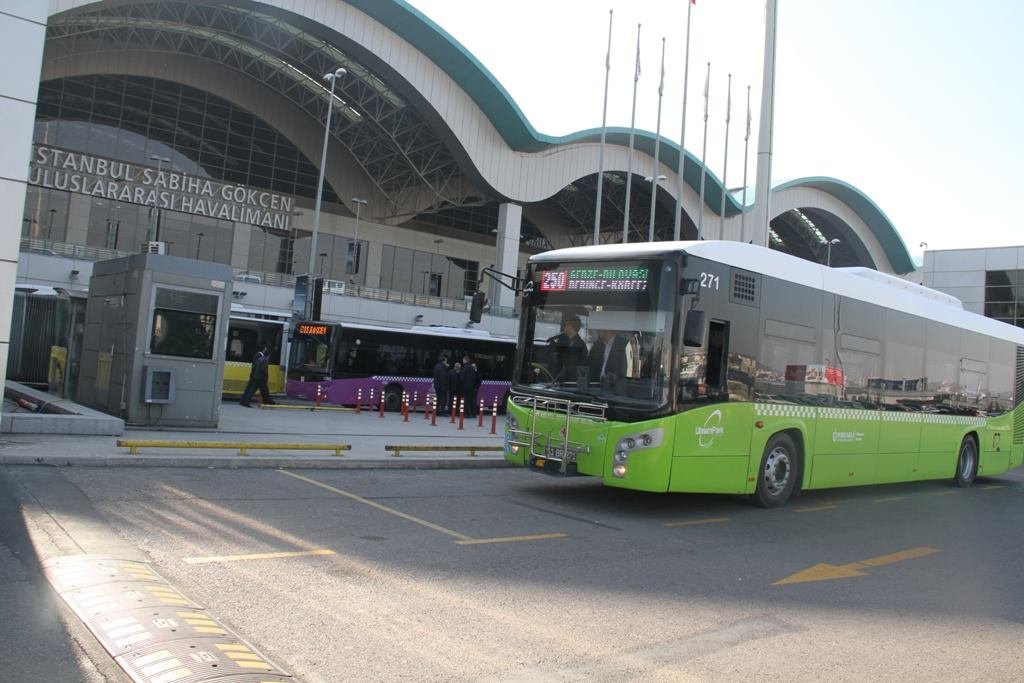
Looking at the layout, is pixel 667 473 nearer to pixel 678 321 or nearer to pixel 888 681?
pixel 678 321

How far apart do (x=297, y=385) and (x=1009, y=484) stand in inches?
792

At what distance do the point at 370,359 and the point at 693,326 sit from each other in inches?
743

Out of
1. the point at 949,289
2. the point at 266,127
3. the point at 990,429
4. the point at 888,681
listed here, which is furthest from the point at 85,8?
the point at 949,289

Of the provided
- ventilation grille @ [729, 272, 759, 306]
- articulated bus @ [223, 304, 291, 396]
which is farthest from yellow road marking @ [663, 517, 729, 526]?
articulated bus @ [223, 304, 291, 396]

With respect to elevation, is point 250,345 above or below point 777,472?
above

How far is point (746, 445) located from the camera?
395 inches

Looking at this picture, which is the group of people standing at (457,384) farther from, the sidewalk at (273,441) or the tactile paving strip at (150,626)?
the tactile paving strip at (150,626)

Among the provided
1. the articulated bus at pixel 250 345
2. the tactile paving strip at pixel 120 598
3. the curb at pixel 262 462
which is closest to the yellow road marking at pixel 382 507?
the curb at pixel 262 462

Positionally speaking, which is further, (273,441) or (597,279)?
(273,441)

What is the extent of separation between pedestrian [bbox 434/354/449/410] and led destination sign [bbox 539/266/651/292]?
14590 mm

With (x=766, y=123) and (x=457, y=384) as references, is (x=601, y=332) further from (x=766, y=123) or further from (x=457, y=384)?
(x=457, y=384)

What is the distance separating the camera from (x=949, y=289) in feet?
156

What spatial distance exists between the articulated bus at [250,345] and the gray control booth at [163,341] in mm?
10885

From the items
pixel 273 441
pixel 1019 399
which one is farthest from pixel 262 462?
pixel 1019 399
